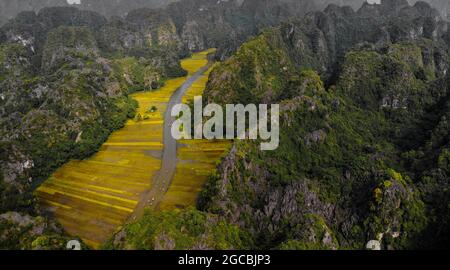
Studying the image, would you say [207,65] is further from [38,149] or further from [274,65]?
[38,149]

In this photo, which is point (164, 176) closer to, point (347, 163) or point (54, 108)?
point (347, 163)

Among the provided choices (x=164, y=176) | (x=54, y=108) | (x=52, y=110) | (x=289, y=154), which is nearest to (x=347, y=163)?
(x=289, y=154)

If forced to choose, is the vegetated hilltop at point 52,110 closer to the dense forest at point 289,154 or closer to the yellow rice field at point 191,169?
the dense forest at point 289,154

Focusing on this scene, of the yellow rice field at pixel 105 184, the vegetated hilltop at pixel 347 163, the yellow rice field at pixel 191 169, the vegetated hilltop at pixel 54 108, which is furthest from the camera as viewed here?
the yellow rice field at pixel 191 169

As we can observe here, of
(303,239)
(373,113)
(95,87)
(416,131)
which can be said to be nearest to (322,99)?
(373,113)

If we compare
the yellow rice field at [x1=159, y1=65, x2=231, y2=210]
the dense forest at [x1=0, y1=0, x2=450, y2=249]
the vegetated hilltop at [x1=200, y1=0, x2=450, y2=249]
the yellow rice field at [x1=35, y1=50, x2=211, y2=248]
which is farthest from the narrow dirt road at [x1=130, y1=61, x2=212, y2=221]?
the vegetated hilltop at [x1=200, y1=0, x2=450, y2=249]

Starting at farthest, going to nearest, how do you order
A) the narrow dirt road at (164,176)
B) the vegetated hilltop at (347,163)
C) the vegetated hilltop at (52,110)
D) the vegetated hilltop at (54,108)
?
the narrow dirt road at (164,176) → the vegetated hilltop at (54,108) → the vegetated hilltop at (52,110) → the vegetated hilltop at (347,163)

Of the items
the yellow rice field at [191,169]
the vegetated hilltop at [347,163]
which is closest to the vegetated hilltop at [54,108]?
the yellow rice field at [191,169]

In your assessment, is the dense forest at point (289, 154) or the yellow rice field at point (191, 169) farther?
the yellow rice field at point (191, 169)
